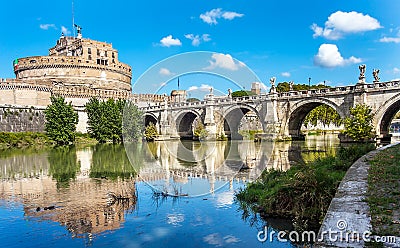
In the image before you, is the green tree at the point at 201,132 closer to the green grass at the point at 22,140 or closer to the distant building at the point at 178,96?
the distant building at the point at 178,96

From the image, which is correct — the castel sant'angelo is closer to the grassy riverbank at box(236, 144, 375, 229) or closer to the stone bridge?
the stone bridge

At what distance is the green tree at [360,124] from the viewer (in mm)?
32875

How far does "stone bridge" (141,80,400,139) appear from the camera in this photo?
34.0 meters

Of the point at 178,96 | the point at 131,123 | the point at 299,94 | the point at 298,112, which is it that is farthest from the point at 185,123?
the point at 299,94

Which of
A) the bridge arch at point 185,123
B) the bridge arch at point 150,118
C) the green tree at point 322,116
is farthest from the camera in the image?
the green tree at point 322,116

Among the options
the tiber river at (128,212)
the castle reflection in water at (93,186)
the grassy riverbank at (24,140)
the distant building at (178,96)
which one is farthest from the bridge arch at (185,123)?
the tiber river at (128,212)

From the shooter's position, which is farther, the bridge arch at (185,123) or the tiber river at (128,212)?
the bridge arch at (185,123)

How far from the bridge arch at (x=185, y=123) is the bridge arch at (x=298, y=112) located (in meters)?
16.8

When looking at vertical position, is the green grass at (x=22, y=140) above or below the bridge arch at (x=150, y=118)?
below

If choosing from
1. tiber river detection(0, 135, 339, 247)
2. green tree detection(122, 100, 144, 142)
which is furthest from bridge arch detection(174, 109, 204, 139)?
tiber river detection(0, 135, 339, 247)

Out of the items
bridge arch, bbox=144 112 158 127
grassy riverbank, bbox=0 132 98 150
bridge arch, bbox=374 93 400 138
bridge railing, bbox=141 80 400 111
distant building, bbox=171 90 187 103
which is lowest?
grassy riverbank, bbox=0 132 98 150

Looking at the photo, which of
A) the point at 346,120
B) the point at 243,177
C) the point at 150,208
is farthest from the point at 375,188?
the point at 346,120

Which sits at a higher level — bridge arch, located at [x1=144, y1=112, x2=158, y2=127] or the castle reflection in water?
bridge arch, located at [x1=144, y1=112, x2=158, y2=127]

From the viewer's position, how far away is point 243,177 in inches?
651
